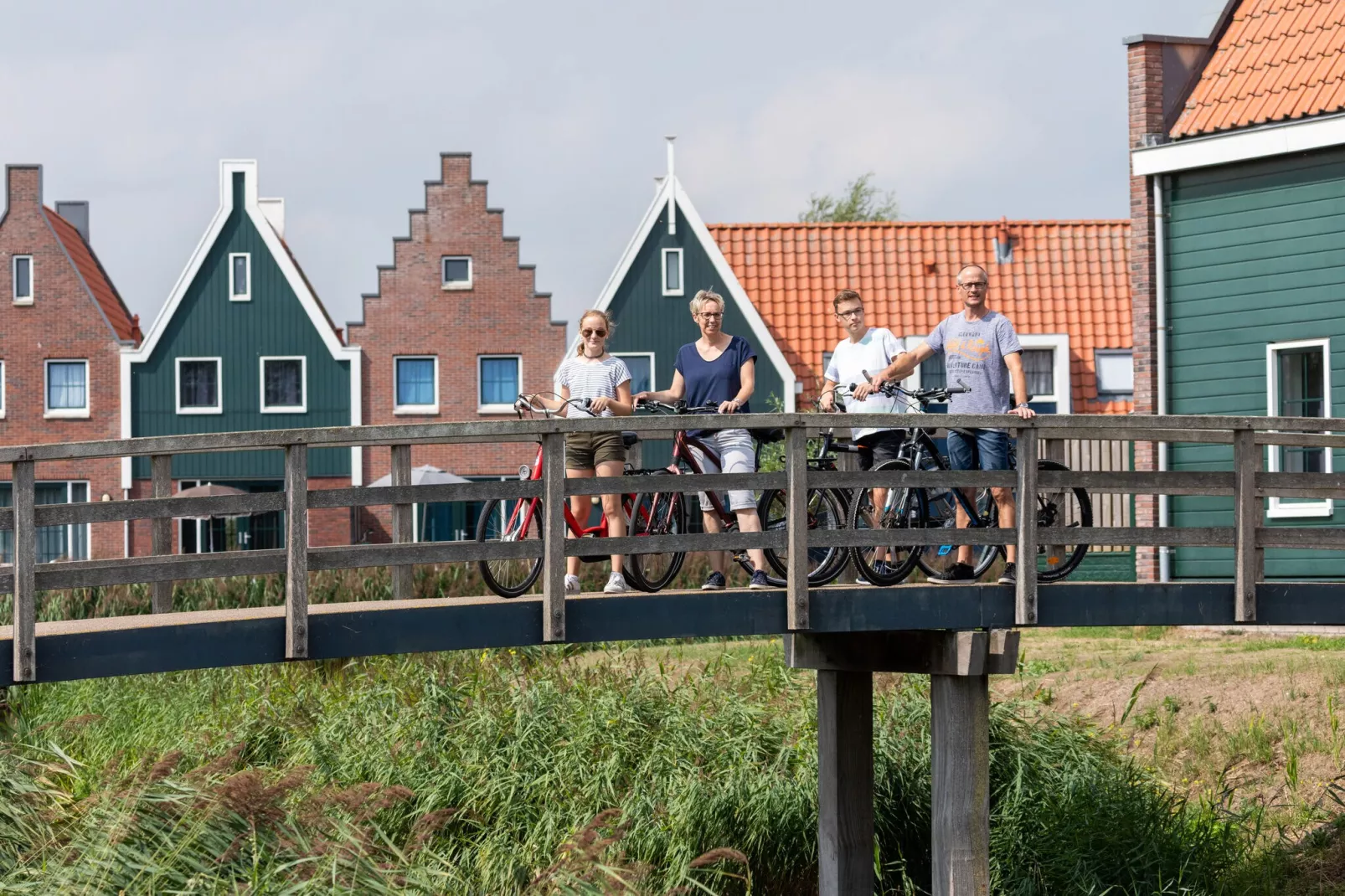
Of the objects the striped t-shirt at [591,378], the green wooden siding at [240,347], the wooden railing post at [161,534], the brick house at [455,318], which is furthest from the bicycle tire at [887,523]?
the green wooden siding at [240,347]

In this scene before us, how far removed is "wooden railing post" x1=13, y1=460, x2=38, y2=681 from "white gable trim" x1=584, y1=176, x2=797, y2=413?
80.7ft

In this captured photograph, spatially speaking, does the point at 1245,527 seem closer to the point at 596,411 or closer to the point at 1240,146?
the point at 596,411

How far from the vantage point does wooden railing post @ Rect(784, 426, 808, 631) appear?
29.9 ft

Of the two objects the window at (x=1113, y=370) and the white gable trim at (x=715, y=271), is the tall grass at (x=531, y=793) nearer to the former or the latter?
the white gable trim at (x=715, y=271)

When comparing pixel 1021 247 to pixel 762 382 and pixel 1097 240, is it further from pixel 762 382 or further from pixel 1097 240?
pixel 762 382

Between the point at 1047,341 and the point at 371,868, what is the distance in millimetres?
23160

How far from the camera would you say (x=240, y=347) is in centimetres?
3544

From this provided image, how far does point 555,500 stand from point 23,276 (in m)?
31.4

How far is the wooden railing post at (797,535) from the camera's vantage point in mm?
9117

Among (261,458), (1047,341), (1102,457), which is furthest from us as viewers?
(261,458)

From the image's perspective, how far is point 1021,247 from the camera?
107 ft

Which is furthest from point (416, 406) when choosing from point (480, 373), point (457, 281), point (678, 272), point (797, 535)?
point (797, 535)

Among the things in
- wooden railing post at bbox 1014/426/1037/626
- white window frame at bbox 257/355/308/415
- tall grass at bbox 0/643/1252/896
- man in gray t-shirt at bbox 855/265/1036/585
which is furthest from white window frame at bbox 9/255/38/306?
wooden railing post at bbox 1014/426/1037/626

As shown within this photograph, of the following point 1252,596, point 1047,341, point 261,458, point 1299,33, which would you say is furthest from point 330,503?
point 261,458
